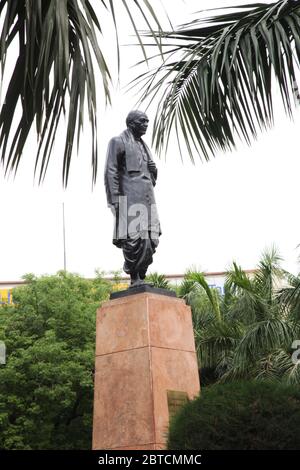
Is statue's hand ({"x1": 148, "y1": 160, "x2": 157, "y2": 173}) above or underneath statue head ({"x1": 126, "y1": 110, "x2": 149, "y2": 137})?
underneath

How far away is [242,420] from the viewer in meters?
4.51

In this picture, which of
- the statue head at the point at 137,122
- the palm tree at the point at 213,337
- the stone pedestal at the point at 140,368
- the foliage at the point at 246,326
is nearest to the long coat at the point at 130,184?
the statue head at the point at 137,122

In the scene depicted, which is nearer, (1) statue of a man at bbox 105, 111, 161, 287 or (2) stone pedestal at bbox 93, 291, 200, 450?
(2) stone pedestal at bbox 93, 291, 200, 450

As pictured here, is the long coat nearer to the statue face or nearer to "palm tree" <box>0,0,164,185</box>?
the statue face

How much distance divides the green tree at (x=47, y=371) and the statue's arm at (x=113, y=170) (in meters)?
13.0

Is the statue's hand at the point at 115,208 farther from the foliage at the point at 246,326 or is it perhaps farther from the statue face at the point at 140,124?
the foliage at the point at 246,326

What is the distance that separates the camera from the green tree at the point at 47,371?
20.9 m

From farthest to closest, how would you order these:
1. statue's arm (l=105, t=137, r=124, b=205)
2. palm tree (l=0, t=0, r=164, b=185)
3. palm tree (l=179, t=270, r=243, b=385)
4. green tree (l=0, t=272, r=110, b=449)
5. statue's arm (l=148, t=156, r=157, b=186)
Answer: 1. green tree (l=0, t=272, r=110, b=449)
2. palm tree (l=179, t=270, r=243, b=385)
3. statue's arm (l=148, t=156, r=157, b=186)
4. statue's arm (l=105, t=137, r=124, b=205)
5. palm tree (l=0, t=0, r=164, b=185)

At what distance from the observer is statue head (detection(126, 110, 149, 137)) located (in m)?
9.26

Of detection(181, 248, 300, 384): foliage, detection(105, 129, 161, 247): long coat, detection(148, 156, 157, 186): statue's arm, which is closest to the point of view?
detection(105, 129, 161, 247): long coat

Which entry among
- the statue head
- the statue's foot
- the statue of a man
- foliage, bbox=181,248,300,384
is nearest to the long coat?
the statue of a man

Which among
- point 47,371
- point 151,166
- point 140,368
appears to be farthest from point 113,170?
point 47,371

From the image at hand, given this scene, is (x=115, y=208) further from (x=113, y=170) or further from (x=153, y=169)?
(x=153, y=169)

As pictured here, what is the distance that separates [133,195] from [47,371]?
1337cm
